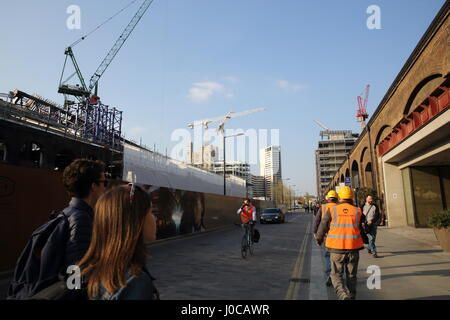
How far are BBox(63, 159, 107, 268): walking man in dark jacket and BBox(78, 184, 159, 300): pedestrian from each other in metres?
0.26

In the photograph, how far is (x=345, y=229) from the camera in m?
4.80

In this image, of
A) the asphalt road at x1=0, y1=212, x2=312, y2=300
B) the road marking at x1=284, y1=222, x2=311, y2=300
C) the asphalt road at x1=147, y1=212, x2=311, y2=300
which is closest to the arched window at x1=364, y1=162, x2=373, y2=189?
the asphalt road at x1=0, y1=212, x2=312, y2=300

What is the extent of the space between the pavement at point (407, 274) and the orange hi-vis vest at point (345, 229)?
1.29 metres

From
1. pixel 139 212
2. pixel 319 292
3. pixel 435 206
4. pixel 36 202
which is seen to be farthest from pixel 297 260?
pixel 435 206

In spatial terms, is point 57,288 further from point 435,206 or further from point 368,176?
point 368,176

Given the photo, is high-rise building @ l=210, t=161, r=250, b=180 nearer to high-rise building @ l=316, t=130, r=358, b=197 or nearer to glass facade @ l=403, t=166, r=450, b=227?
high-rise building @ l=316, t=130, r=358, b=197

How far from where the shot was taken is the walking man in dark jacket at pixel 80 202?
6.20 feet

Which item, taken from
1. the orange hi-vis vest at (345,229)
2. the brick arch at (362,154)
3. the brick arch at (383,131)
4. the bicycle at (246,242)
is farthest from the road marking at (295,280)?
the brick arch at (362,154)

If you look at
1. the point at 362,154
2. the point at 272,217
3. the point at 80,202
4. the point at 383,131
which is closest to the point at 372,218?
the point at 80,202

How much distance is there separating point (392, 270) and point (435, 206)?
1468cm

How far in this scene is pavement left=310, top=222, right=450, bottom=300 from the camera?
5.52m

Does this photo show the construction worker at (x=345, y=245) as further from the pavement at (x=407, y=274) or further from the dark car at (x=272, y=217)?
the dark car at (x=272, y=217)

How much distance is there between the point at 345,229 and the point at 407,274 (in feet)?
12.2
